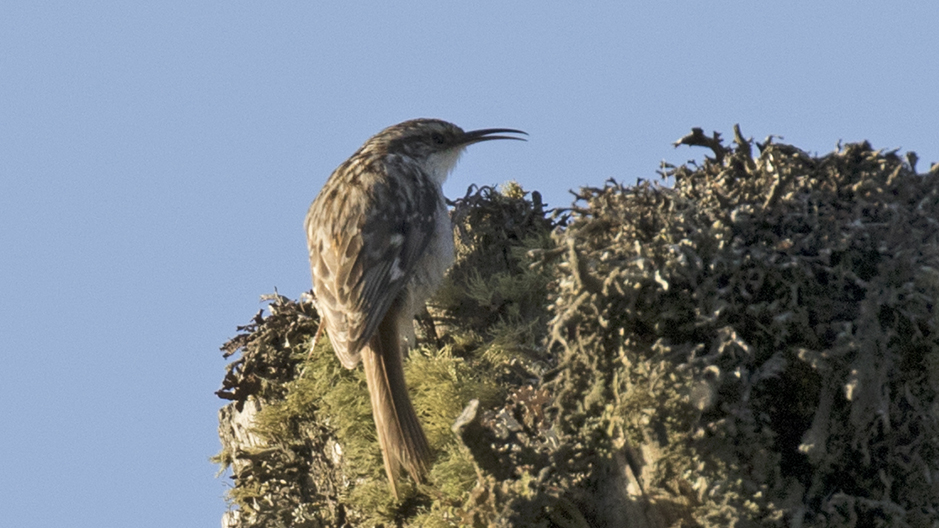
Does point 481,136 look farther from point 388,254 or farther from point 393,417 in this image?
point 393,417

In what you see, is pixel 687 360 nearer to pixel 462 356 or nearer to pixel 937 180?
pixel 937 180

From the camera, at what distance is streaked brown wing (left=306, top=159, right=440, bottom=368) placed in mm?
5668

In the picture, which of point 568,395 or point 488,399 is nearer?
point 568,395

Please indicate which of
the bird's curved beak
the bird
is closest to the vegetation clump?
the bird

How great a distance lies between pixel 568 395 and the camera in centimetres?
454

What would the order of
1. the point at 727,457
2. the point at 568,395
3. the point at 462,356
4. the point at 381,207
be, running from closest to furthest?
the point at 727,457 → the point at 568,395 → the point at 462,356 → the point at 381,207

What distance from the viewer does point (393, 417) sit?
5238mm

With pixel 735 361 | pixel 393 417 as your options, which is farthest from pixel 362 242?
pixel 735 361

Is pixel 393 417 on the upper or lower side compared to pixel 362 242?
lower

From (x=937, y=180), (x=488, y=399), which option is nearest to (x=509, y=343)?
(x=488, y=399)

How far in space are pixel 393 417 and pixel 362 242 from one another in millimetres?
1240

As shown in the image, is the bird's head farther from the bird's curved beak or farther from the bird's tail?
the bird's tail

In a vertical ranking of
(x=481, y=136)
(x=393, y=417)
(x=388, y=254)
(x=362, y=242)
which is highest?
(x=481, y=136)

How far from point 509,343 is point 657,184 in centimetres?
113
